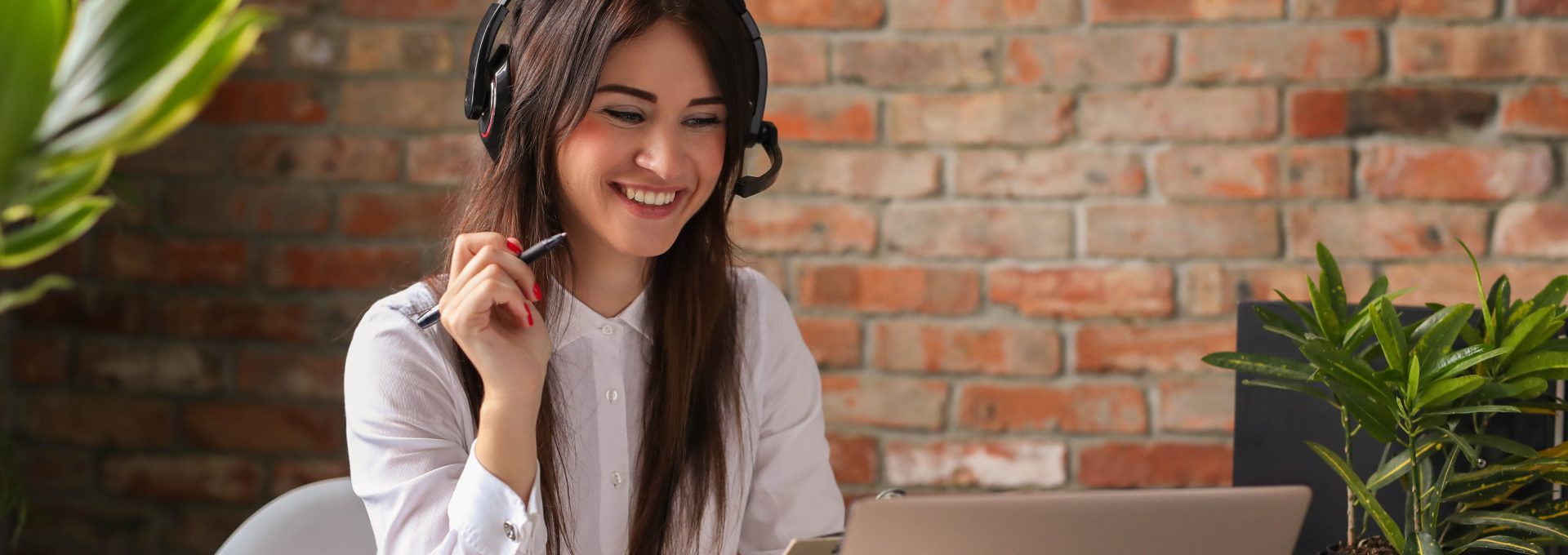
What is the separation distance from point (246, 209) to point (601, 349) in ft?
2.67

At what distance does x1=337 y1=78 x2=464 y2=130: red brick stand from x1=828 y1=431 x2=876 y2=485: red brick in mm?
704

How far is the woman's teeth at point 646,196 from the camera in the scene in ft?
3.73

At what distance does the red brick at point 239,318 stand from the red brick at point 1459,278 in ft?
4.98

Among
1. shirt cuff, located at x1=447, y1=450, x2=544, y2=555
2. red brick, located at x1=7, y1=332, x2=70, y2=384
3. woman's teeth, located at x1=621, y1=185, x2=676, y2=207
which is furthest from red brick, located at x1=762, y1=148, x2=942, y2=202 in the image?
red brick, located at x1=7, y1=332, x2=70, y2=384

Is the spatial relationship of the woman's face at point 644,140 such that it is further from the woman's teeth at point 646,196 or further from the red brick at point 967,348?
the red brick at point 967,348

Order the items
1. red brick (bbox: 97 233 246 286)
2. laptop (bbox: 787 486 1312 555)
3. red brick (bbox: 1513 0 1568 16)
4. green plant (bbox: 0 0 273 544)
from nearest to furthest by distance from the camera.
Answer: green plant (bbox: 0 0 273 544)
laptop (bbox: 787 486 1312 555)
red brick (bbox: 1513 0 1568 16)
red brick (bbox: 97 233 246 286)

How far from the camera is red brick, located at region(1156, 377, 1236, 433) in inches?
66.6

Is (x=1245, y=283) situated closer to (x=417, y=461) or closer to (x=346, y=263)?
(x=417, y=461)

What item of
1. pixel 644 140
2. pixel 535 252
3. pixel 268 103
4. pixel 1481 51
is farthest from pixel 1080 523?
pixel 268 103

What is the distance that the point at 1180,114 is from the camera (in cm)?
165

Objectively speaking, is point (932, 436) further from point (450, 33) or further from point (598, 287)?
point (450, 33)

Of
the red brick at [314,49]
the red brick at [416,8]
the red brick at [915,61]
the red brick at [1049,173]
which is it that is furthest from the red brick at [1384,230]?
the red brick at [314,49]

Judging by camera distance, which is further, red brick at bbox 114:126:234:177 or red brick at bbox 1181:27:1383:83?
red brick at bbox 114:126:234:177

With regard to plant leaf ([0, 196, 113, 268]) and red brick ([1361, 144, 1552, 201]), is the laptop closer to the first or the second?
plant leaf ([0, 196, 113, 268])
